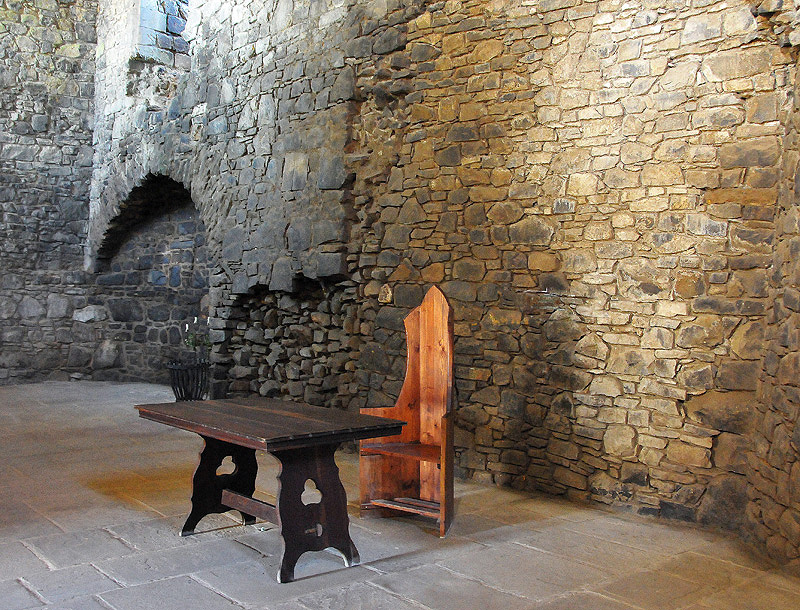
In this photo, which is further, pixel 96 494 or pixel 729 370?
pixel 96 494

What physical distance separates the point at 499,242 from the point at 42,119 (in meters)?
7.23

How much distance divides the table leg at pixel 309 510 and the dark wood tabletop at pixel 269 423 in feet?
0.38

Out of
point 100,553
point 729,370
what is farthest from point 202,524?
point 729,370

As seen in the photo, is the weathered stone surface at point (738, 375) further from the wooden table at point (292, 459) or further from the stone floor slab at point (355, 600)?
the stone floor slab at point (355, 600)

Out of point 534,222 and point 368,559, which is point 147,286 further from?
point 368,559

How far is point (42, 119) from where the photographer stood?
30.9ft

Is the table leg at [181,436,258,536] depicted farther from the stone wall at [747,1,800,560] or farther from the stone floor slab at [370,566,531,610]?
the stone wall at [747,1,800,560]

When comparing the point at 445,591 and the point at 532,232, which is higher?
the point at 532,232

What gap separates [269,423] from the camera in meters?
3.27

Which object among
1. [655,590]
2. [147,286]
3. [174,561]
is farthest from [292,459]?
[147,286]

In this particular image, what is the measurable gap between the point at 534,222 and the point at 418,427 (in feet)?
4.84

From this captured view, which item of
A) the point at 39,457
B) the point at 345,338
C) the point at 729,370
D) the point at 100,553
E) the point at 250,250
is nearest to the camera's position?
the point at 100,553

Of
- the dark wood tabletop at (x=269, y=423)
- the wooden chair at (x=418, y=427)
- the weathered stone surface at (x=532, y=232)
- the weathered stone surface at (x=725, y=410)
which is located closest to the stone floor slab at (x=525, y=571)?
the wooden chair at (x=418, y=427)

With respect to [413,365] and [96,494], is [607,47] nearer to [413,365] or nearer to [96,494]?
[413,365]
